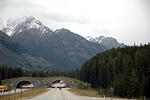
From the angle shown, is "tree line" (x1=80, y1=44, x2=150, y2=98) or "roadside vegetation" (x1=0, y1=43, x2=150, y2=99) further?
"roadside vegetation" (x1=0, y1=43, x2=150, y2=99)

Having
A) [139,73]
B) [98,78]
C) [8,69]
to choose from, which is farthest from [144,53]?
[8,69]

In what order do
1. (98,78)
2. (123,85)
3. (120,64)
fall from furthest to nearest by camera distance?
(98,78)
(120,64)
(123,85)

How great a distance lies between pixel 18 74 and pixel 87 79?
52.2 metres

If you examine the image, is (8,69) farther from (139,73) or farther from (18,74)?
(139,73)

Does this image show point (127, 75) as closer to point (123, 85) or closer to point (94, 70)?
point (123, 85)

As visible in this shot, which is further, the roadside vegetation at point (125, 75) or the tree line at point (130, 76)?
the roadside vegetation at point (125, 75)

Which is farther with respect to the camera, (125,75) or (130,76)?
(125,75)

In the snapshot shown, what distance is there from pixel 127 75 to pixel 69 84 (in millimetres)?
72552

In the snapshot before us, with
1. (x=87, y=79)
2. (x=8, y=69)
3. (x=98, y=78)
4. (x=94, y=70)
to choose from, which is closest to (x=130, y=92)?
(x=98, y=78)

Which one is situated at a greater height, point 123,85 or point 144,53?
point 144,53

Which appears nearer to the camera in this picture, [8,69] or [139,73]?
[139,73]

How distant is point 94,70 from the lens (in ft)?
426

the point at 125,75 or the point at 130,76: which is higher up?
the point at 125,75

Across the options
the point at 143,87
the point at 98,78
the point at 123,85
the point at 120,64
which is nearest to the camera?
the point at 143,87
